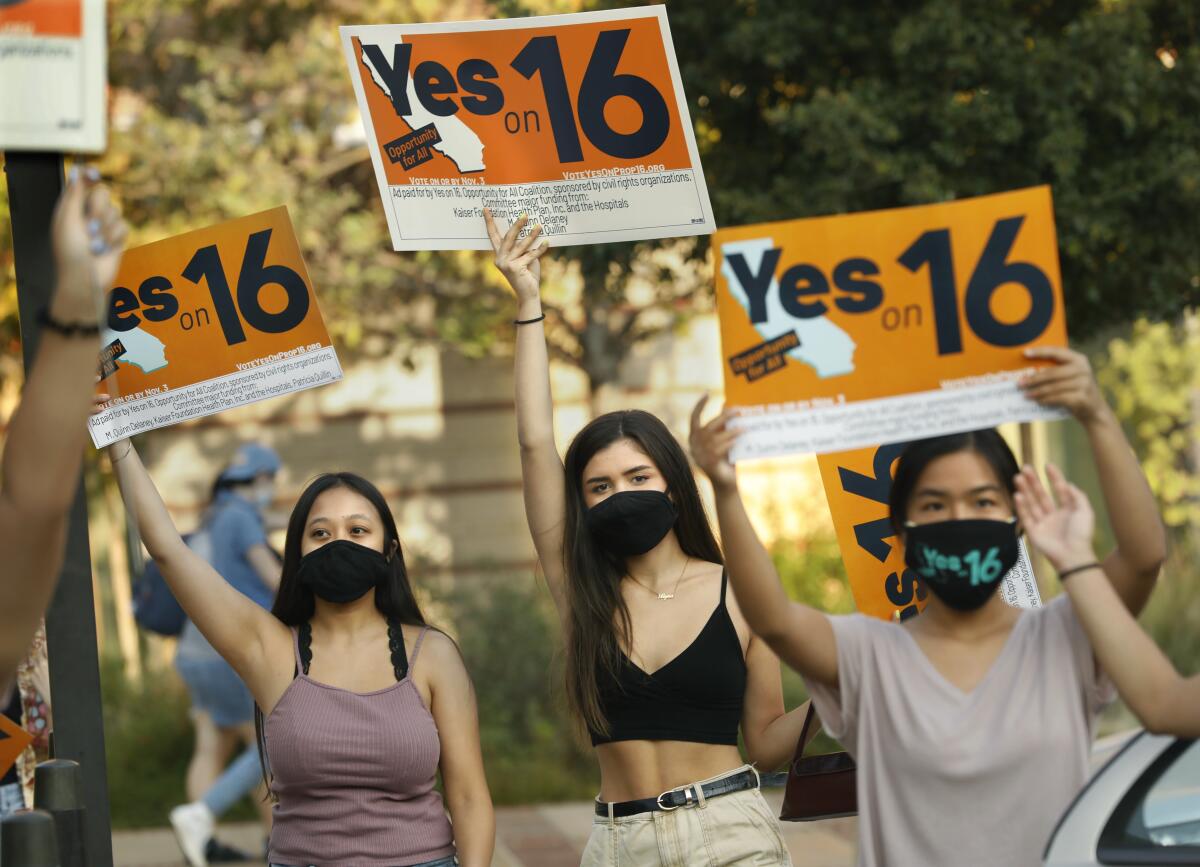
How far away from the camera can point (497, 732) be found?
997 cm

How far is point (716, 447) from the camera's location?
9.84ft

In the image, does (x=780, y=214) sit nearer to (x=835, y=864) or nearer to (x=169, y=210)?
(x=835, y=864)

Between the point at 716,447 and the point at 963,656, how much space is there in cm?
66

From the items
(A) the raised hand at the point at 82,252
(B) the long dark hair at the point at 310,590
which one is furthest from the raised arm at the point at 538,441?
(A) the raised hand at the point at 82,252

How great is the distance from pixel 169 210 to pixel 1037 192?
340 inches

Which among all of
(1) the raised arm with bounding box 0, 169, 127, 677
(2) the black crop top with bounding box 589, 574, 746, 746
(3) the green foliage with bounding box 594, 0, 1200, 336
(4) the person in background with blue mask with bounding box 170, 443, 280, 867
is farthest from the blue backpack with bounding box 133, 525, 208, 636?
(1) the raised arm with bounding box 0, 169, 127, 677

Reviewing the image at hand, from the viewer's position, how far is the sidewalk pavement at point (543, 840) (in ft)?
26.0

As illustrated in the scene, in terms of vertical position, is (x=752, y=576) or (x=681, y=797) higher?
(x=752, y=576)

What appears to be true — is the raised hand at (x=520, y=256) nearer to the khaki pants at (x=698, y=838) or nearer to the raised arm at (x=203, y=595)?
the raised arm at (x=203, y=595)

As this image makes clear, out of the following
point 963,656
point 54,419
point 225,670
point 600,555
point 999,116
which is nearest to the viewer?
point 54,419

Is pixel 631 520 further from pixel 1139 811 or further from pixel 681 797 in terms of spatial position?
pixel 1139 811

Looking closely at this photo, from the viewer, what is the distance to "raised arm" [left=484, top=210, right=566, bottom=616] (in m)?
4.16

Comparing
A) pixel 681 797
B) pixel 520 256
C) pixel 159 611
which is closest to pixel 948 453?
pixel 681 797

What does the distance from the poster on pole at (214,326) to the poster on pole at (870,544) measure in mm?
1403
